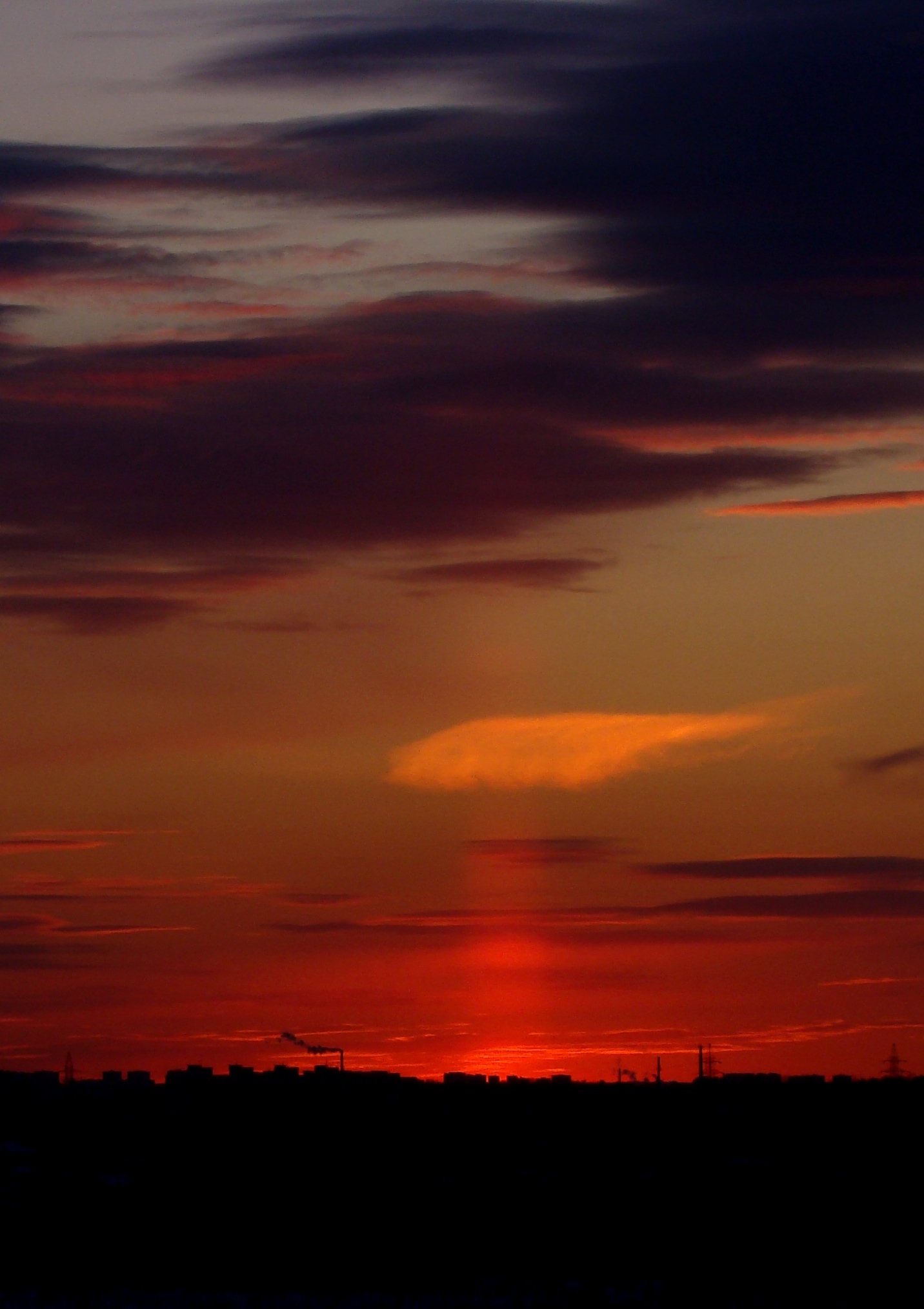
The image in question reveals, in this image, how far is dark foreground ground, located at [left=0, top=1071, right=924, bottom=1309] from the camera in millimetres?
133500

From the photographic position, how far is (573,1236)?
494 feet

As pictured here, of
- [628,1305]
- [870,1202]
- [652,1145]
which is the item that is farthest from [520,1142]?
[628,1305]

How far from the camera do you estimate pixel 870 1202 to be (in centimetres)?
15538

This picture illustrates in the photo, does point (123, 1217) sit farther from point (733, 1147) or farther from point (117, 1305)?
point (733, 1147)

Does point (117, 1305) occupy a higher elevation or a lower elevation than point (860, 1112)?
lower

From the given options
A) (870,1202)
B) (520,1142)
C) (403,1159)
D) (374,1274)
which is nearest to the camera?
(374,1274)

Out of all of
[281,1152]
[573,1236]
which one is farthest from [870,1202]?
[281,1152]

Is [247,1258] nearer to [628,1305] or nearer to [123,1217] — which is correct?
[123,1217]

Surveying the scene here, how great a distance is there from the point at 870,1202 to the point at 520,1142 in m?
42.5

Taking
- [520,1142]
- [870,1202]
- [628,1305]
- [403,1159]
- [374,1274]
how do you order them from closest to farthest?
[628,1305]
[374,1274]
[870,1202]
[403,1159]
[520,1142]

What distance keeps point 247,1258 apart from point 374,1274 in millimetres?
8440

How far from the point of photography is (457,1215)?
156m

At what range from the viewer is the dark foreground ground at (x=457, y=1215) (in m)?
134

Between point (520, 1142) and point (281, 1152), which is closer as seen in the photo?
point (281, 1152)
